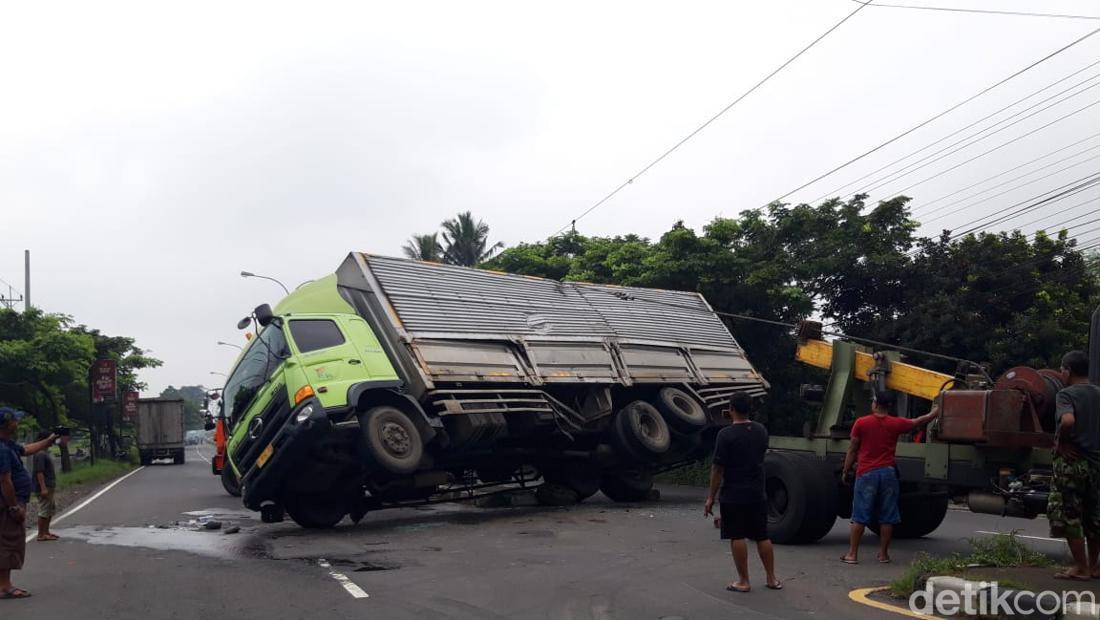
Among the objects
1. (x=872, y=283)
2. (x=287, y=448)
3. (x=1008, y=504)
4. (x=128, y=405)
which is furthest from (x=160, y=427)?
(x=1008, y=504)

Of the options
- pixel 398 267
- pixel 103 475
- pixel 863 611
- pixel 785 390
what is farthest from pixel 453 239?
pixel 863 611

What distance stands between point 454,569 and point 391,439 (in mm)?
3380

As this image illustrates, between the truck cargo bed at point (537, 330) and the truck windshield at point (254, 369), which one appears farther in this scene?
the truck cargo bed at point (537, 330)

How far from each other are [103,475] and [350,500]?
24271 mm

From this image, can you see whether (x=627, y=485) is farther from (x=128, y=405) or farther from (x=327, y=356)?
(x=128, y=405)

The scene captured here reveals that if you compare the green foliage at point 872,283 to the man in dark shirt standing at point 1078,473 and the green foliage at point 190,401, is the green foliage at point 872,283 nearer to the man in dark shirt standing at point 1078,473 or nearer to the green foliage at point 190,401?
the man in dark shirt standing at point 1078,473

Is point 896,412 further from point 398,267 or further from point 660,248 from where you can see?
point 660,248

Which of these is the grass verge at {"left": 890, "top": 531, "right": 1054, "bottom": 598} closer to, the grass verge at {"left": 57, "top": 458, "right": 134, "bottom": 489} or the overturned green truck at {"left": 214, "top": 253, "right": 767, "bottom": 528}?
the overturned green truck at {"left": 214, "top": 253, "right": 767, "bottom": 528}

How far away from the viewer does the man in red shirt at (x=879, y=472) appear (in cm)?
884

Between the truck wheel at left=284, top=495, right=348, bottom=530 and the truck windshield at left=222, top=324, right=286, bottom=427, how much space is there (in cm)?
141

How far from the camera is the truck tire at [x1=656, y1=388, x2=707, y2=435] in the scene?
15.4m

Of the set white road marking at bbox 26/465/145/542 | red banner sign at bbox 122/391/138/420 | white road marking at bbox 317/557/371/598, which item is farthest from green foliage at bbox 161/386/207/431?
white road marking at bbox 317/557/371/598

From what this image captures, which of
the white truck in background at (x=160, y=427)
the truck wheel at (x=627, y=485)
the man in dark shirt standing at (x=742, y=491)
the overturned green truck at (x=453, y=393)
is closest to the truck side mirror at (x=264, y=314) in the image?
the overturned green truck at (x=453, y=393)

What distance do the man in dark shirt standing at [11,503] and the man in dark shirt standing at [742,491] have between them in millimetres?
5664
